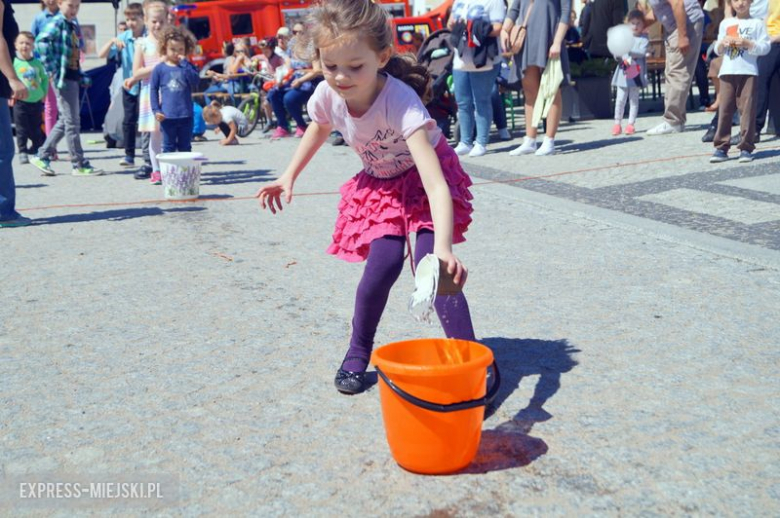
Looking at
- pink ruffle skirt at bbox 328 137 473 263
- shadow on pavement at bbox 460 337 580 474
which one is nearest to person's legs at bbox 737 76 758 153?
shadow on pavement at bbox 460 337 580 474

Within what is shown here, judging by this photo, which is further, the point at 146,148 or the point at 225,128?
the point at 225,128

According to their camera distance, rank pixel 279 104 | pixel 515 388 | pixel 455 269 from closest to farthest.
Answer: pixel 455 269 < pixel 515 388 < pixel 279 104

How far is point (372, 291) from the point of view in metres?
3.49

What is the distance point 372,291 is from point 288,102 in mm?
10933

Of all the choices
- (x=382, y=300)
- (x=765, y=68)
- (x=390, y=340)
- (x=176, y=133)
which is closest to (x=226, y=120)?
(x=176, y=133)

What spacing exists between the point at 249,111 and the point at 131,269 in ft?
38.3

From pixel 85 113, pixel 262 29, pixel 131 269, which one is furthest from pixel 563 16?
pixel 262 29

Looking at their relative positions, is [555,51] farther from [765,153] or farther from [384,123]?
[384,123]

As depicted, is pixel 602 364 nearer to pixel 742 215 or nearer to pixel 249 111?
pixel 742 215

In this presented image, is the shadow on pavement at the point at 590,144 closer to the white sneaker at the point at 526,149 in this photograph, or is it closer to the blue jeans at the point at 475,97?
the white sneaker at the point at 526,149

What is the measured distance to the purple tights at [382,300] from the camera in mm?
3385

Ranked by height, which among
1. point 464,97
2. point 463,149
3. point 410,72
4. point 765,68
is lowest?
point 463,149

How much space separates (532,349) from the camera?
3875 mm

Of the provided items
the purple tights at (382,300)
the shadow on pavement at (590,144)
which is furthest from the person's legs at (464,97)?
the purple tights at (382,300)
